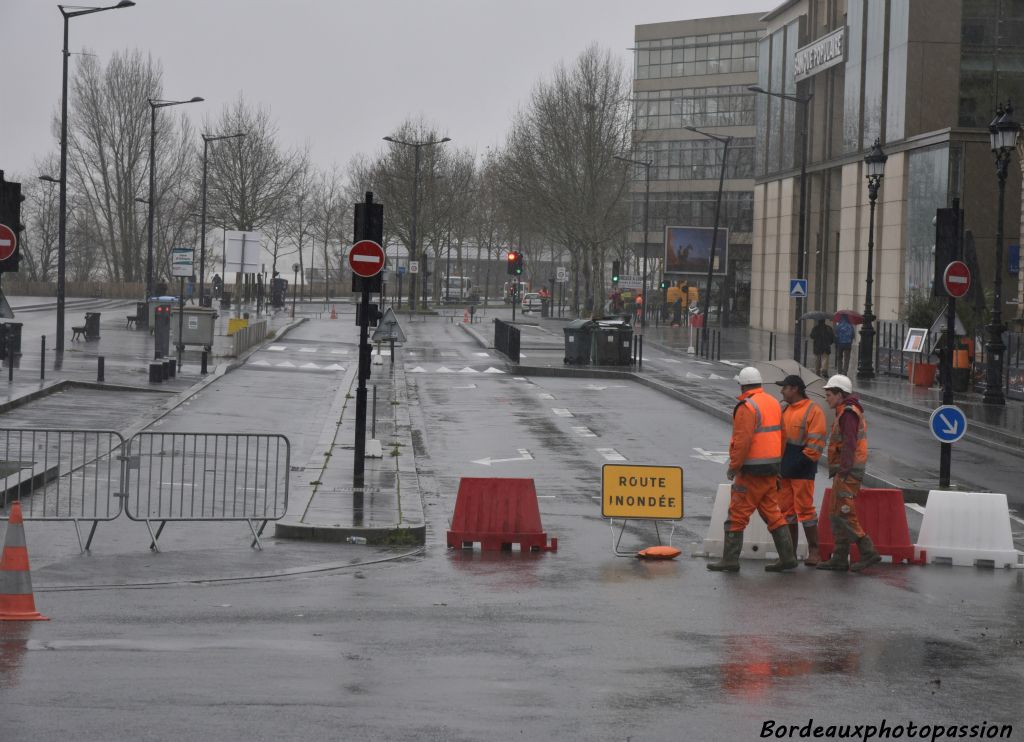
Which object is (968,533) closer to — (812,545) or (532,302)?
(812,545)

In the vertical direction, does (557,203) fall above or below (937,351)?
above

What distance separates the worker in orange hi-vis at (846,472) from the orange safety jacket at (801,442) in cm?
20

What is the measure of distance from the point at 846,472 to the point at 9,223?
10666 millimetres

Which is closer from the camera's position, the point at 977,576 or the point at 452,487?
the point at 977,576

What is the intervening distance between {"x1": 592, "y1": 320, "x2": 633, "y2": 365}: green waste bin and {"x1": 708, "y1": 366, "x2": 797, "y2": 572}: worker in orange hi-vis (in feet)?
102

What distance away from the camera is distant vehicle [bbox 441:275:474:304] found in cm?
11069

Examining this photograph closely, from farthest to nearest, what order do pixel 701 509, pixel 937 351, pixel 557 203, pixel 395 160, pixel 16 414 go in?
pixel 395 160 < pixel 557 203 < pixel 937 351 < pixel 16 414 < pixel 701 509

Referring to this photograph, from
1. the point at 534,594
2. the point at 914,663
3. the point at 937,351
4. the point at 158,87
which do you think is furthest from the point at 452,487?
the point at 158,87

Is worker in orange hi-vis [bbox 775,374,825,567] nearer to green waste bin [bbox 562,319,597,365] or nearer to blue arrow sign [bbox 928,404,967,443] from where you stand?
blue arrow sign [bbox 928,404,967,443]

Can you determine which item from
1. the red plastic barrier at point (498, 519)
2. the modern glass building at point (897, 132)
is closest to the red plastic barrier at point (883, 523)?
the red plastic barrier at point (498, 519)

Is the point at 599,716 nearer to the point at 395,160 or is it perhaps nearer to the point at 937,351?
the point at 937,351

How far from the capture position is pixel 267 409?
2919cm

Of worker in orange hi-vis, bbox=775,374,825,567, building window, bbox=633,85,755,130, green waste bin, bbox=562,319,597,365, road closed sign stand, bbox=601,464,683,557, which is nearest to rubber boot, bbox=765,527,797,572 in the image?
worker in orange hi-vis, bbox=775,374,825,567

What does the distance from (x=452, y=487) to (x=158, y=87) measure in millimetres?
86948
